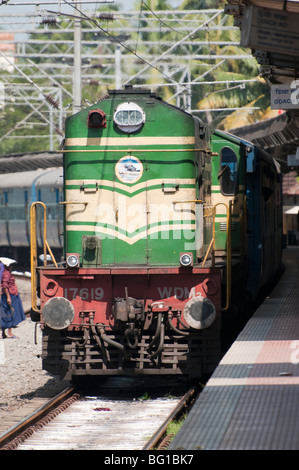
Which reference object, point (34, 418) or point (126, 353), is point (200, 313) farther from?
point (34, 418)

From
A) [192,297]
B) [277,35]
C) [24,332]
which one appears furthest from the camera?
[24,332]

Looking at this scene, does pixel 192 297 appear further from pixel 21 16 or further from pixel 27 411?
pixel 21 16

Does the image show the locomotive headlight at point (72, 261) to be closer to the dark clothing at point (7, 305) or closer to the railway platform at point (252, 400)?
the railway platform at point (252, 400)

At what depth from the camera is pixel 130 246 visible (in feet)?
35.1

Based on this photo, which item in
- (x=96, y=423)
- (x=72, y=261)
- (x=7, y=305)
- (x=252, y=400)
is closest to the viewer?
(x=252, y=400)

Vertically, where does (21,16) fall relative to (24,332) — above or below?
above

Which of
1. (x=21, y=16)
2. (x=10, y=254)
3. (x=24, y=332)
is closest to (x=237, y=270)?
(x=24, y=332)

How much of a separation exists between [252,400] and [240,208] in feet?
19.2

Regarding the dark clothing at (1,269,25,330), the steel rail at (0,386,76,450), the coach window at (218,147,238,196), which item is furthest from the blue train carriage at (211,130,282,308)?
the dark clothing at (1,269,25,330)

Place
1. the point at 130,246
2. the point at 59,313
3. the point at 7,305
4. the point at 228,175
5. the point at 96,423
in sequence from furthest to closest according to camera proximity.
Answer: the point at 7,305
the point at 228,175
the point at 130,246
the point at 59,313
the point at 96,423

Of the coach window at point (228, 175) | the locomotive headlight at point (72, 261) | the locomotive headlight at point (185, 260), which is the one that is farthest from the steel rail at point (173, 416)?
the coach window at point (228, 175)

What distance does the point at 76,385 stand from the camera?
1108cm

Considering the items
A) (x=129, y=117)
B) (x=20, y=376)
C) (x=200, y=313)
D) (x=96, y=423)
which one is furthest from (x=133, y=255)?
(x=20, y=376)

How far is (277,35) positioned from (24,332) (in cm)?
910
